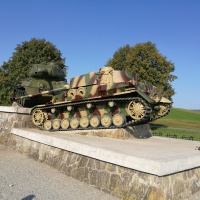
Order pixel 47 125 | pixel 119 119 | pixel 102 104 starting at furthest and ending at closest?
pixel 47 125
pixel 102 104
pixel 119 119

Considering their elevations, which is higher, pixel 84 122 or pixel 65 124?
pixel 84 122

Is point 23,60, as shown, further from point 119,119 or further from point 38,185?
point 38,185

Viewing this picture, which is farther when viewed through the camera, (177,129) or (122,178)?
(177,129)

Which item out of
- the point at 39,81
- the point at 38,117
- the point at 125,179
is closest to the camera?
the point at 125,179

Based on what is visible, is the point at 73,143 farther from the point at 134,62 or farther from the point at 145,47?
the point at 145,47

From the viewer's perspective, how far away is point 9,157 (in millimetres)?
10789

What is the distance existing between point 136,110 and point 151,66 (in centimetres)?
1739

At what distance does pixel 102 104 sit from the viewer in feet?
37.9

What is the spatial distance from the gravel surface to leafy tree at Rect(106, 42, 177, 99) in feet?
59.6

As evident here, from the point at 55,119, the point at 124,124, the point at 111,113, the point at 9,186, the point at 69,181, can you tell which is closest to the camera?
the point at 9,186

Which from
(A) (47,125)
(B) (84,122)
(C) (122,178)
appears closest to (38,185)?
(C) (122,178)

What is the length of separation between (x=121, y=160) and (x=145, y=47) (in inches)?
893

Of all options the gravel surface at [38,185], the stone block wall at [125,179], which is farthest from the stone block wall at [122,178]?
the gravel surface at [38,185]

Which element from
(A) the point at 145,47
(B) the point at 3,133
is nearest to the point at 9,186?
(B) the point at 3,133
